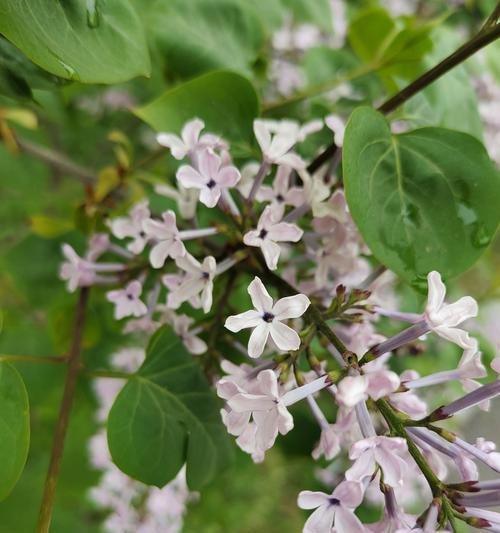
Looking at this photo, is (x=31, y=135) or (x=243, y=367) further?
(x=31, y=135)

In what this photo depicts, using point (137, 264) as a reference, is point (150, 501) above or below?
below

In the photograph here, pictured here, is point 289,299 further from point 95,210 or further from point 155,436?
point 95,210

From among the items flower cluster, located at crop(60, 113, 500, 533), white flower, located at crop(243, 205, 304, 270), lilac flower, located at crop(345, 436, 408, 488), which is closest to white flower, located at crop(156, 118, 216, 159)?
flower cluster, located at crop(60, 113, 500, 533)

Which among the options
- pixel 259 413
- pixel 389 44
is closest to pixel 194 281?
pixel 259 413

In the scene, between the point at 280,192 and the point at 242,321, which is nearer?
the point at 242,321

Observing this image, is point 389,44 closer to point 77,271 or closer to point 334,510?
point 77,271

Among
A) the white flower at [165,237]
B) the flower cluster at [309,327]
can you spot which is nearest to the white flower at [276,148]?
the flower cluster at [309,327]

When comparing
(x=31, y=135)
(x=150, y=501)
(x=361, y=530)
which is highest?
(x=31, y=135)

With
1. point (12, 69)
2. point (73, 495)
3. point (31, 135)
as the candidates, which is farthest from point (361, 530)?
point (73, 495)
